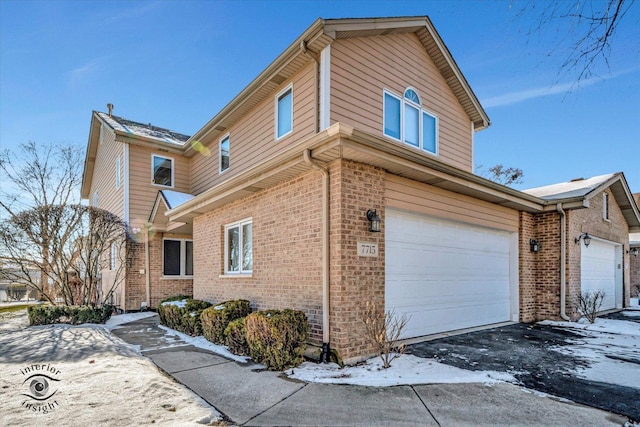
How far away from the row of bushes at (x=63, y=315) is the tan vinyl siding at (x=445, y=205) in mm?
8787

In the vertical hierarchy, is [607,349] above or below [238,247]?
below

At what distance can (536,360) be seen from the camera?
225 inches

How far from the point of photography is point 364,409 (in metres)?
3.82

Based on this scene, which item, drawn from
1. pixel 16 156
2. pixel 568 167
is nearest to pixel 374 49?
pixel 568 167

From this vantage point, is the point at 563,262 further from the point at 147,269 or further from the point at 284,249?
the point at 147,269

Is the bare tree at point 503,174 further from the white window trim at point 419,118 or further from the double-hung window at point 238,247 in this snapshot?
the double-hung window at point 238,247

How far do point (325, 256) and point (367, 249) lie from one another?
710 mm

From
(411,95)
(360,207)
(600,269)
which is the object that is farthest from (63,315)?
(600,269)

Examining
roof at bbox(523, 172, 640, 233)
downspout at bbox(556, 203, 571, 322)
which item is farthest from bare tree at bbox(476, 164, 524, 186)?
downspout at bbox(556, 203, 571, 322)

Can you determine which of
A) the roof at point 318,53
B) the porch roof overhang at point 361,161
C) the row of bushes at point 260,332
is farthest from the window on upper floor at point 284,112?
the row of bushes at point 260,332

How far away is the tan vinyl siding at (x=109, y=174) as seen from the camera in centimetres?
1345

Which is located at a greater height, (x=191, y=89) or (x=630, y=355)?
(x=191, y=89)

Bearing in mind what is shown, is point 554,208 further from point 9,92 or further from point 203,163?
point 9,92

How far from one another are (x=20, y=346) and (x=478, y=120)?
12997 millimetres
